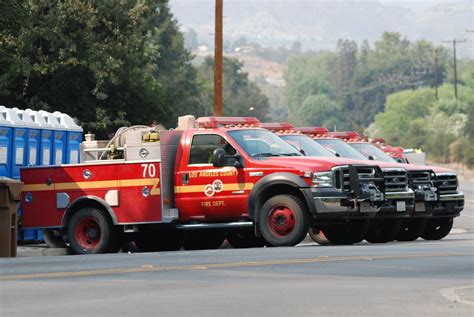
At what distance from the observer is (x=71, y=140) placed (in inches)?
1121

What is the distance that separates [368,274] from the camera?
16.1m

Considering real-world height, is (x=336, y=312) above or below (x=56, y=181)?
below

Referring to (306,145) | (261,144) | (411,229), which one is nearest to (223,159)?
(261,144)

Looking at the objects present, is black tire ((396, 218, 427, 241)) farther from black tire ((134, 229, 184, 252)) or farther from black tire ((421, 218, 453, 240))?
Result: black tire ((134, 229, 184, 252))

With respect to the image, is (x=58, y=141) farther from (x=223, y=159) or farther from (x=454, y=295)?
(x=454, y=295)

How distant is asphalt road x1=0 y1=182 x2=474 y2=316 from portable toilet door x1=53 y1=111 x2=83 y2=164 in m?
8.00

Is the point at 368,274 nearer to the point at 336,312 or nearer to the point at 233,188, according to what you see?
the point at 336,312

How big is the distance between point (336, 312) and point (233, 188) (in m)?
11.2

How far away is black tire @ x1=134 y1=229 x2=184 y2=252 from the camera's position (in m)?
25.2

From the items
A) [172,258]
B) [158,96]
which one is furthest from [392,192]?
[158,96]

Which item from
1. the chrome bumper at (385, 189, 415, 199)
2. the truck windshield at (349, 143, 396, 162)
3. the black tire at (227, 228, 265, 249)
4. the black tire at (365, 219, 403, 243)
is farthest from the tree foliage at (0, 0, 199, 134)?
the chrome bumper at (385, 189, 415, 199)

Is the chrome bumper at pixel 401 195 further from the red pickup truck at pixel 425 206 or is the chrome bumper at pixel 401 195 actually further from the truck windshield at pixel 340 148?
the truck windshield at pixel 340 148

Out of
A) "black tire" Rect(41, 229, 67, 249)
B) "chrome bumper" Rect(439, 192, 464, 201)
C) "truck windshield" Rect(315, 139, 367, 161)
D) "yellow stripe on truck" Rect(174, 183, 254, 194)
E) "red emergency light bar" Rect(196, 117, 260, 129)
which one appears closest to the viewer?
"yellow stripe on truck" Rect(174, 183, 254, 194)

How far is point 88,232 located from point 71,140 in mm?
4678
